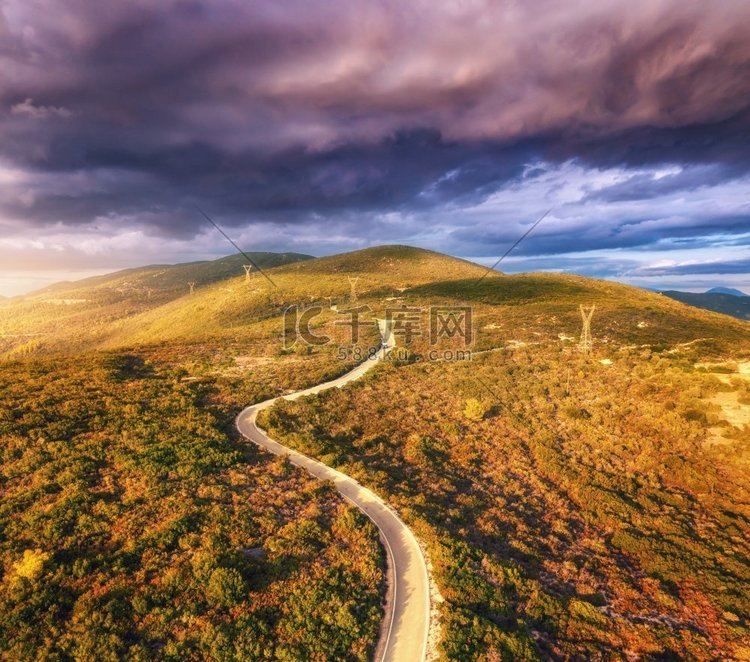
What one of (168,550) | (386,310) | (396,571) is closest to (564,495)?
(396,571)

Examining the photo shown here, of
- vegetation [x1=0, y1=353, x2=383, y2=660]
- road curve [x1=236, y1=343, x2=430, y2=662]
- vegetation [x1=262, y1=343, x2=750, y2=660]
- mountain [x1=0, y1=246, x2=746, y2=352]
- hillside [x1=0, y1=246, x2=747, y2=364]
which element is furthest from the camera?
mountain [x1=0, y1=246, x2=746, y2=352]

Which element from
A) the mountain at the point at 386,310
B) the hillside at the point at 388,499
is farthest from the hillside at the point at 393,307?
the hillside at the point at 388,499

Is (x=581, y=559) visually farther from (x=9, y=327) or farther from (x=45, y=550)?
(x=9, y=327)

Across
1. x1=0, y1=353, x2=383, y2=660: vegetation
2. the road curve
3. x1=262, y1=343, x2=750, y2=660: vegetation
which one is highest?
x1=0, y1=353, x2=383, y2=660: vegetation

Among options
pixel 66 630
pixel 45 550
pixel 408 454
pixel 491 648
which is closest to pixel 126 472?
pixel 45 550

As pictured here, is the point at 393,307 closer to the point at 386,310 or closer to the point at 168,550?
the point at 386,310

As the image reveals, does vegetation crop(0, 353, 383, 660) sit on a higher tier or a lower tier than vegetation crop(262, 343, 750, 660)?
higher

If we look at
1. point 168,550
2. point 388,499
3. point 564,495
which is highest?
point 168,550

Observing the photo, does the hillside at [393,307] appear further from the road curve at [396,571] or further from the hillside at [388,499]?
the road curve at [396,571]

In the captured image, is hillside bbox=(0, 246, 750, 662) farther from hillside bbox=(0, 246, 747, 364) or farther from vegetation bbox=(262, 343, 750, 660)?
hillside bbox=(0, 246, 747, 364)

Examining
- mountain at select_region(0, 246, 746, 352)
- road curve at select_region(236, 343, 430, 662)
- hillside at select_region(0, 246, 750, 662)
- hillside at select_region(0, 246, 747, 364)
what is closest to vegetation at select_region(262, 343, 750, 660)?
hillside at select_region(0, 246, 750, 662)
